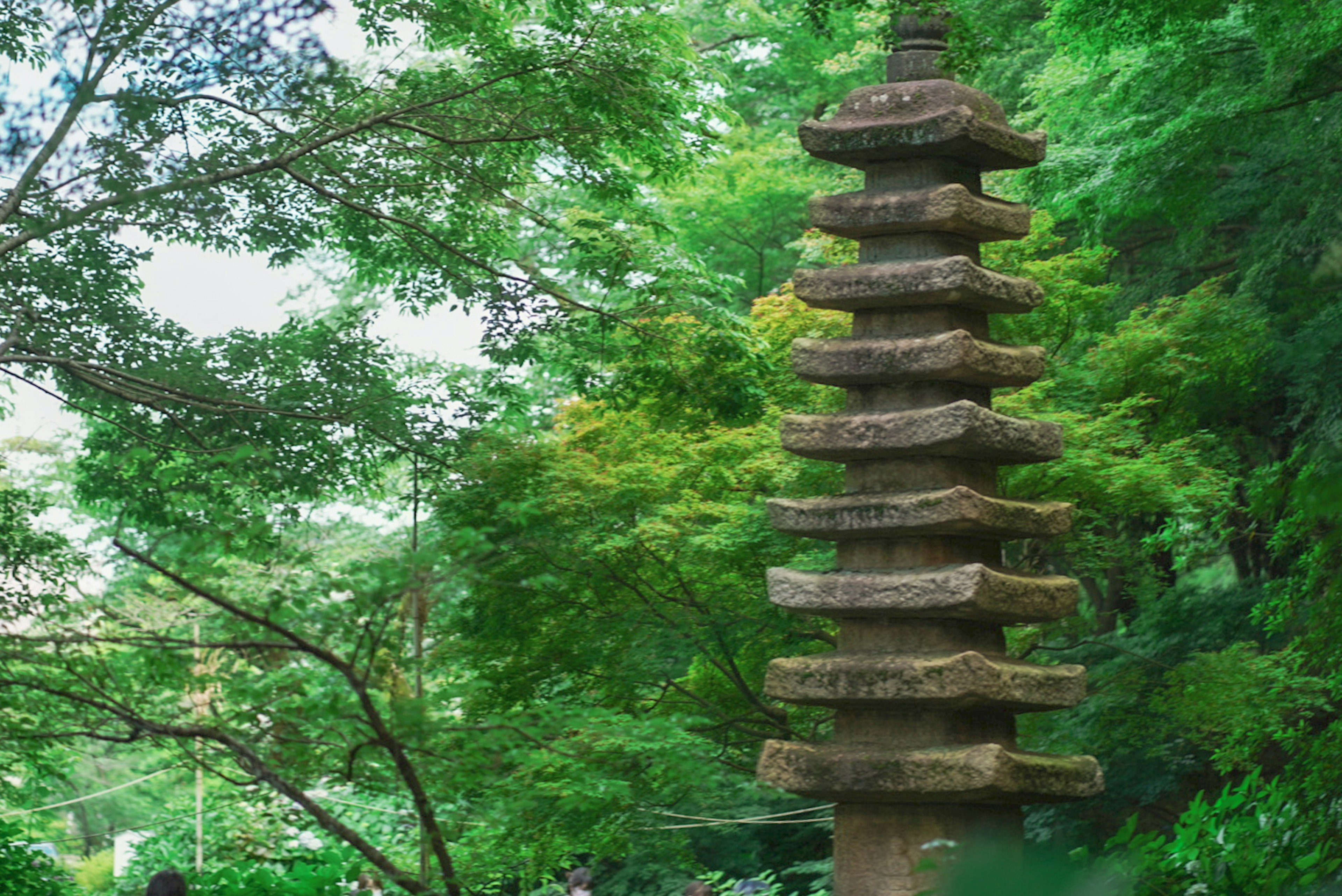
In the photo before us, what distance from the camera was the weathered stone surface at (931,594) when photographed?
Result: 7.02 metres

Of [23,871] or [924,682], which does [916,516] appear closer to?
[924,682]

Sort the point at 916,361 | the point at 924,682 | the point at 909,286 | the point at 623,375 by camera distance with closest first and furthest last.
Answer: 1. the point at 924,682
2. the point at 916,361
3. the point at 909,286
4. the point at 623,375

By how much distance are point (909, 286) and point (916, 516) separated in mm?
1262

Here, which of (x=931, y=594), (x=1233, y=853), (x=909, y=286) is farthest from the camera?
(x=909, y=286)

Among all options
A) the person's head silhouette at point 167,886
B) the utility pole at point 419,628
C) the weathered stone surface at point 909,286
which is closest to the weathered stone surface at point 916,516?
the weathered stone surface at point 909,286

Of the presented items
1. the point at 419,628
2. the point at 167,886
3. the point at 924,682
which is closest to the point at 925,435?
the point at 924,682

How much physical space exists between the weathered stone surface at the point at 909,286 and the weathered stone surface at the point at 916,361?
0.67 feet

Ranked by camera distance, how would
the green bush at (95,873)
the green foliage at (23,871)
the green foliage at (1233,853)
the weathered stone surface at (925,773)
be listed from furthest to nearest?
the green bush at (95,873) → the green foliage at (23,871) → the weathered stone surface at (925,773) → the green foliage at (1233,853)

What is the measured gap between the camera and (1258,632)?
13.6m

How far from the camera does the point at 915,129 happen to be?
7.80 meters

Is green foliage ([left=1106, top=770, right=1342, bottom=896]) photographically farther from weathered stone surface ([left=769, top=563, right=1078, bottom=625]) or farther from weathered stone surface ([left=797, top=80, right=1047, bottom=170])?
weathered stone surface ([left=797, top=80, right=1047, bottom=170])

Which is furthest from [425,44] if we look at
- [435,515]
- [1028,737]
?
[1028,737]

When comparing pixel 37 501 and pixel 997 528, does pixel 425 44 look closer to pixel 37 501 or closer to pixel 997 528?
pixel 37 501

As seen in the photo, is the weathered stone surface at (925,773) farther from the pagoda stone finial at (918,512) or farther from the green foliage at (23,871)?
the green foliage at (23,871)
